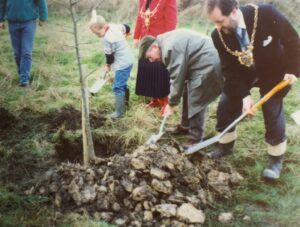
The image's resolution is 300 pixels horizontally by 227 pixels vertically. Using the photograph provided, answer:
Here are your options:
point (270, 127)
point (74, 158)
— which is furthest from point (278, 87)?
point (74, 158)

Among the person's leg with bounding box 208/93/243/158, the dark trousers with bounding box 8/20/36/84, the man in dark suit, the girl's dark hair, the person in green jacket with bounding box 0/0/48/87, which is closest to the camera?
the girl's dark hair

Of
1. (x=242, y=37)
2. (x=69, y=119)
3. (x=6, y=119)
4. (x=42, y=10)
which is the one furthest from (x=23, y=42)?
(x=242, y=37)

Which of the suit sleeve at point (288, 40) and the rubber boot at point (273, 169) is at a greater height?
the suit sleeve at point (288, 40)

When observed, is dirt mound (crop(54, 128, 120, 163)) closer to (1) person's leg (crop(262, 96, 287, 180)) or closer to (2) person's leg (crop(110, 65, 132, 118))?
(2) person's leg (crop(110, 65, 132, 118))

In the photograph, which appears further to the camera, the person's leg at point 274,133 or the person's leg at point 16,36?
the person's leg at point 16,36

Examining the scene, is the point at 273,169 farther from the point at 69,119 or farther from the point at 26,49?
the point at 26,49

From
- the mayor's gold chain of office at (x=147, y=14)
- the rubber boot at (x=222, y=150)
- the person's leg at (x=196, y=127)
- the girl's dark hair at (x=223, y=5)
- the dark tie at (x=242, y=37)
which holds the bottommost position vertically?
the rubber boot at (x=222, y=150)

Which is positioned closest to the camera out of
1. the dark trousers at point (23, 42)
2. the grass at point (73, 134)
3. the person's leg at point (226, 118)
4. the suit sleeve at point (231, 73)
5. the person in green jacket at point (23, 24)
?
the grass at point (73, 134)

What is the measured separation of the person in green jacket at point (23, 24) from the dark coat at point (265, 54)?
331 centimetres

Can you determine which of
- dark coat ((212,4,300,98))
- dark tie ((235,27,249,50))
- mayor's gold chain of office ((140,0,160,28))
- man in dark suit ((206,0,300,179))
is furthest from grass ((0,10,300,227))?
dark tie ((235,27,249,50))

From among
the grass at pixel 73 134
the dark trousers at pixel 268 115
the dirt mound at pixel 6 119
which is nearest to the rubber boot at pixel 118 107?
the grass at pixel 73 134

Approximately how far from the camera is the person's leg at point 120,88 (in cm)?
514

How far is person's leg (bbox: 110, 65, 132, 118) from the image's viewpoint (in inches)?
202

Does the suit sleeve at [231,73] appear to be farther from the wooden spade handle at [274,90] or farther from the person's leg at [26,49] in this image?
the person's leg at [26,49]
